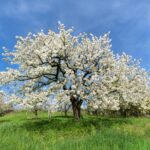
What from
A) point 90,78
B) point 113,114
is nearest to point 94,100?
point 90,78

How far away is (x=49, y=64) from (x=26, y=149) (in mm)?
24272

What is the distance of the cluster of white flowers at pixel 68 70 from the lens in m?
35.3

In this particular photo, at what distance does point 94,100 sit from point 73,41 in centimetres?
694

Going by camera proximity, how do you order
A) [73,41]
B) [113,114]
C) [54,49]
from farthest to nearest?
[113,114], [73,41], [54,49]

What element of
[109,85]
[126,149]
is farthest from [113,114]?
[126,149]

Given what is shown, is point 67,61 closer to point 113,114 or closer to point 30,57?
point 30,57

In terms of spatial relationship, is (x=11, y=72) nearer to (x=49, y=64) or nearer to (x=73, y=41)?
(x=49, y=64)

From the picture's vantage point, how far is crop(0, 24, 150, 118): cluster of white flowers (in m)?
35.3

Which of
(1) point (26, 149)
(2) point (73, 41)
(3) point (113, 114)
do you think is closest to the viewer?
(1) point (26, 149)

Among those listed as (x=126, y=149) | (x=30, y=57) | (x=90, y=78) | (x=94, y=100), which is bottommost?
(x=126, y=149)

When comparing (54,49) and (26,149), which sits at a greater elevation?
(54,49)

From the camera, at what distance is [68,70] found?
34.9m

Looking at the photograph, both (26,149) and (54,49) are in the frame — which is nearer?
(26,149)

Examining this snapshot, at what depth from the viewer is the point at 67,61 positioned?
3672 centimetres
